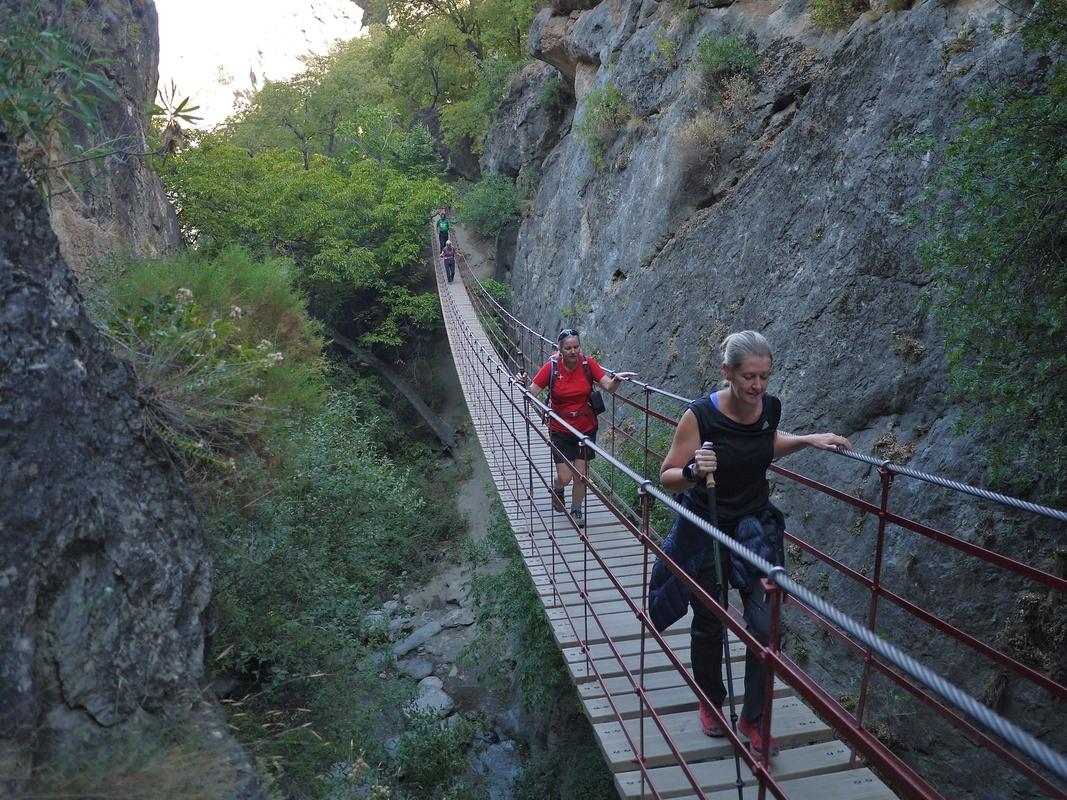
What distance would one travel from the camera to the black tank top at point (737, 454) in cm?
219

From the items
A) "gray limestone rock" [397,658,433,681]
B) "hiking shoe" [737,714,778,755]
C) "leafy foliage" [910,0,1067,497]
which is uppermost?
"leafy foliage" [910,0,1067,497]

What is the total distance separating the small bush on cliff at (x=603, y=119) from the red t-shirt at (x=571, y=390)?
6.28m

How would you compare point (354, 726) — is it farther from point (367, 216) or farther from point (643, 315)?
point (367, 216)

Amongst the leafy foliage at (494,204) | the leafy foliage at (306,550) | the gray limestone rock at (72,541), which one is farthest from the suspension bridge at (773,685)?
the leafy foliage at (494,204)

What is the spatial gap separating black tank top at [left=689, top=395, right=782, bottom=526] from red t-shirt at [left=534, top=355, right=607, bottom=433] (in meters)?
1.92

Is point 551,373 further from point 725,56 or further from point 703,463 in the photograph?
point 725,56

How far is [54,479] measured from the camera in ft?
8.53

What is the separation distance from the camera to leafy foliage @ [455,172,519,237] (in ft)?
49.8

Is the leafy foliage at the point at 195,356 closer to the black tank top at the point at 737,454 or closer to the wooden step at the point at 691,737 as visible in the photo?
the wooden step at the point at 691,737

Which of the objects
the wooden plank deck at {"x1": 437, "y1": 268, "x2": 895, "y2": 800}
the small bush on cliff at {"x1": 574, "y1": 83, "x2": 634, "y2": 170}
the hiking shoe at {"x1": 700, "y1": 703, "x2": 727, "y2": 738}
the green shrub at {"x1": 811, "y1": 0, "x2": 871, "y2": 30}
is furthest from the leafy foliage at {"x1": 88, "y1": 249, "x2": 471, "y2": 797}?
the small bush on cliff at {"x1": 574, "y1": 83, "x2": 634, "y2": 170}

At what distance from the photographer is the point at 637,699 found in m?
2.89

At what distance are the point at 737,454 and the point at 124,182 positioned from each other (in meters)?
7.52

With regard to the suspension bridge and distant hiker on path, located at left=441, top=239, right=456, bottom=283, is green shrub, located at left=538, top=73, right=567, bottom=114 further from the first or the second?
the suspension bridge

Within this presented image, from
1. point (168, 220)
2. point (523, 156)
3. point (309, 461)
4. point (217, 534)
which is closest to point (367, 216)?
point (523, 156)
